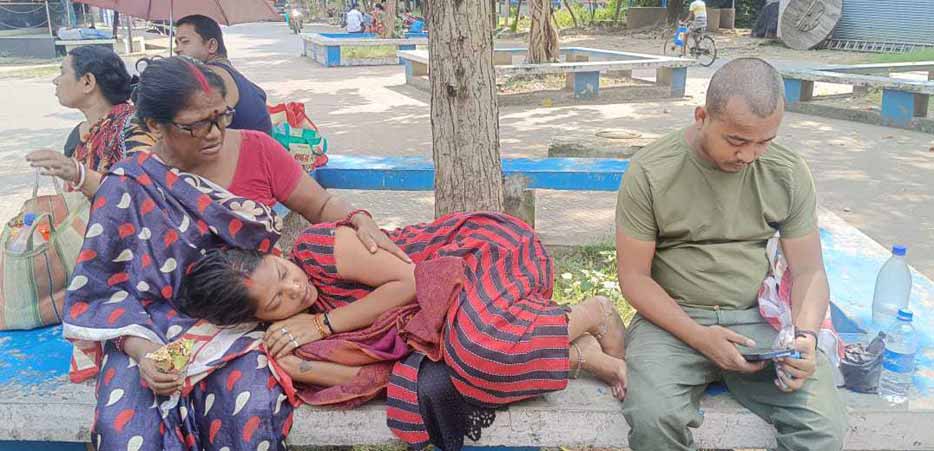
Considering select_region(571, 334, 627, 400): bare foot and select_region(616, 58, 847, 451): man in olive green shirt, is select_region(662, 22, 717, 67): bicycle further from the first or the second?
select_region(571, 334, 627, 400): bare foot

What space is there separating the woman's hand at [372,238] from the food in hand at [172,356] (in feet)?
1.92

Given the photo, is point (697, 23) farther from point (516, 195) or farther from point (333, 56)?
point (516, 195)

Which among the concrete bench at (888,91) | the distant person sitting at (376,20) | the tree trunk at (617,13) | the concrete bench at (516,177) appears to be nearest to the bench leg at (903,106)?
the concrete bench at (888,91)

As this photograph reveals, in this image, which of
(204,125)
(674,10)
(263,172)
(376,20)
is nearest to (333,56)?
(376,20)

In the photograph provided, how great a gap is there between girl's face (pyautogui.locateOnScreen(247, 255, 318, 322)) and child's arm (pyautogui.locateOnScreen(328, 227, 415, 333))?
0.10 m

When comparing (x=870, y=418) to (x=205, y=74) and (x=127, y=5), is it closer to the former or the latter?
(x=205, y=74)

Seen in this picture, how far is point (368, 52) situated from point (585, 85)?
25.8 ft

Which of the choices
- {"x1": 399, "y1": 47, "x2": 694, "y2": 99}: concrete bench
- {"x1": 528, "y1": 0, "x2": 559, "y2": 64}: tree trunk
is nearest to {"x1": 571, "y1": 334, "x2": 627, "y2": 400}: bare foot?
{"x1": 399, "y1": 47, "x2": 694, "y2": 99}: concrete bench

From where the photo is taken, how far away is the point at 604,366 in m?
2.20

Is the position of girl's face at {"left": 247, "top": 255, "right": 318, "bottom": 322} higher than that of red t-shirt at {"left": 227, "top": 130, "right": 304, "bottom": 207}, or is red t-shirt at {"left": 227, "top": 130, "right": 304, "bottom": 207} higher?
red t-shirt at {"left": 227, "top": 130, "right": 304, "bottom": 207}

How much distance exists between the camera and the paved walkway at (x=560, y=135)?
532 centimetres

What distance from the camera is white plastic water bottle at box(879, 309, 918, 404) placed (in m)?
2.19

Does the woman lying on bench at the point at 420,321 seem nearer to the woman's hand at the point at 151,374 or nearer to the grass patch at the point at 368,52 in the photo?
the woman's hand at the point at 151,374

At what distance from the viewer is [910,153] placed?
7.18 metres
